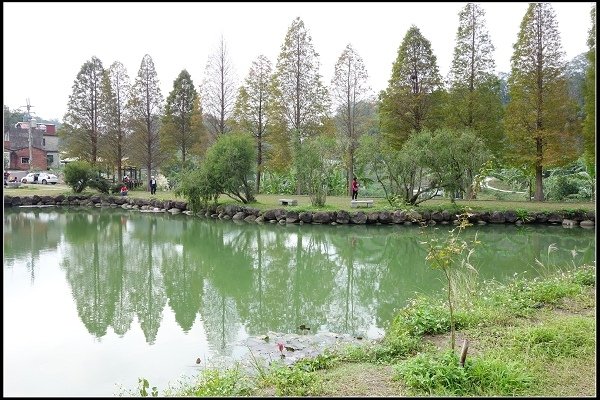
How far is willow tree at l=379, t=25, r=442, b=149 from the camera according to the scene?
25484mm

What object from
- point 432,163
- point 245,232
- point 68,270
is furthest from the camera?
point 432,163

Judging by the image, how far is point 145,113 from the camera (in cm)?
3250

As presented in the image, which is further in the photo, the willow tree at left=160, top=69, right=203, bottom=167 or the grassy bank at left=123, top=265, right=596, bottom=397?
the willow tree at left=160, top=69, right=203, bottom=167

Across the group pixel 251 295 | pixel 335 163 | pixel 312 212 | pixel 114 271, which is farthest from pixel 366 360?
pixel 335 163

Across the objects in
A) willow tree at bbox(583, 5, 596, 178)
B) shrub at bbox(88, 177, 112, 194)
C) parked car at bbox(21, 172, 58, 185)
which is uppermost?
willow tree at bbox(583, 5, 596, 178)

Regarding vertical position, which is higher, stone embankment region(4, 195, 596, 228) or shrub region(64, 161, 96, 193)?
shrub region(64, 161, 96, 193)

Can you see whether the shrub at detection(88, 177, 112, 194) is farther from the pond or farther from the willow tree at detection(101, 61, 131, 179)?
the pond

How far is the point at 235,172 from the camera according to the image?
2288 centimetres

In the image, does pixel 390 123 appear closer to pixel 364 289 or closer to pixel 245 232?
pixel 245 232

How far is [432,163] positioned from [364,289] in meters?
11.4

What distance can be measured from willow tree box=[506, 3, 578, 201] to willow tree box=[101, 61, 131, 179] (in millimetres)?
22307

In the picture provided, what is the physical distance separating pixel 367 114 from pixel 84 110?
1723cm

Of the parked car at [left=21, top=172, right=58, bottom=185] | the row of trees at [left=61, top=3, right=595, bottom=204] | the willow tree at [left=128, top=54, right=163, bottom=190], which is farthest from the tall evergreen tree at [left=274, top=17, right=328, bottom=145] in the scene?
the parked car at [left=21, top=172, right=58, bottom=185]

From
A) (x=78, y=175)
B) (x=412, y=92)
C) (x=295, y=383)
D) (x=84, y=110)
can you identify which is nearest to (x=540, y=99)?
(x=412, y=92)
